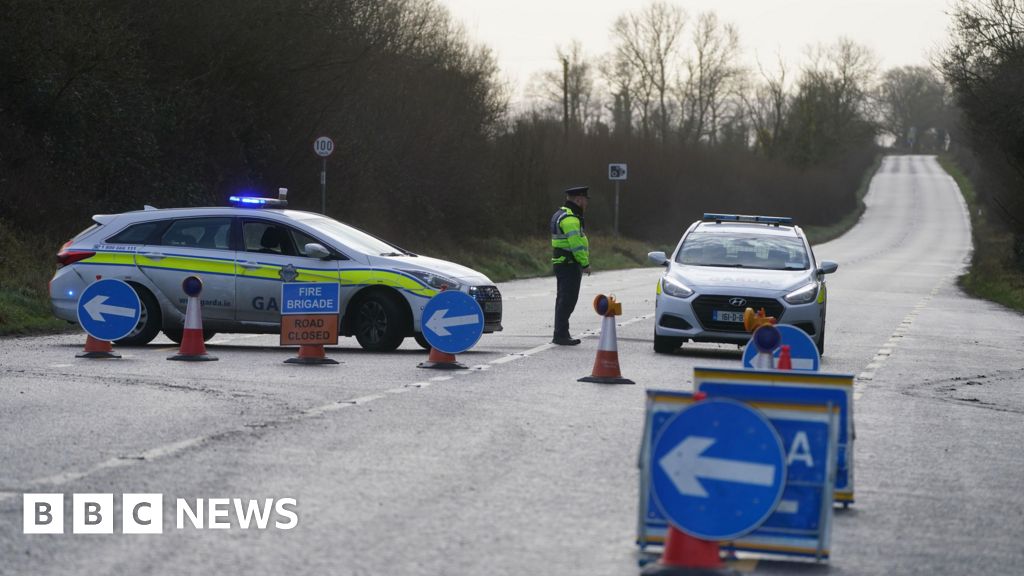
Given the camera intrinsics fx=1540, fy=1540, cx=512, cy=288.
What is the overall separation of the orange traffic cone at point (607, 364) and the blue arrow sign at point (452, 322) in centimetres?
140

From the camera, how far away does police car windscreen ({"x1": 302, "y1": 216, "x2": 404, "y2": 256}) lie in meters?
16.7

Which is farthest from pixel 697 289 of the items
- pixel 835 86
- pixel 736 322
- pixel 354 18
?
pixel 835 86

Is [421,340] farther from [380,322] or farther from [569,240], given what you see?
[569,240]

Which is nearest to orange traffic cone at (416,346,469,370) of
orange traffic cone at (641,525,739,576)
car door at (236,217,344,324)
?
car door at (236,217,344,324)

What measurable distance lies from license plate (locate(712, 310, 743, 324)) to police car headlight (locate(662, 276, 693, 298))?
1.25ft

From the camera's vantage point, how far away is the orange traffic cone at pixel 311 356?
14.8 metres

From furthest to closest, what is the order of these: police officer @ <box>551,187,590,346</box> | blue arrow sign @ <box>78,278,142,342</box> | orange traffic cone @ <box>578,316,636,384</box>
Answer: police officer @ <box>551,187,590,346</box>
blue arrow sign @ <box>78,278,142,342</box>
orange traffic cone @ <box>578,316,636,384</box>

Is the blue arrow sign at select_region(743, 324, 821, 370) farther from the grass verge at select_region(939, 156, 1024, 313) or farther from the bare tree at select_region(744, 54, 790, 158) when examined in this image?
the bare tree at select_region(744, 54, 790, 158)

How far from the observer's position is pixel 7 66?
2620 centimetres

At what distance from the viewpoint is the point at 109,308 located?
1568 centimetres

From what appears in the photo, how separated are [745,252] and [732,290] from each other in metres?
1.62

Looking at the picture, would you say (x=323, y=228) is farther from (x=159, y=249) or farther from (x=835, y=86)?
(x=835, y=86)

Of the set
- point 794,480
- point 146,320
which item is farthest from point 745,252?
Answer: point 794,480

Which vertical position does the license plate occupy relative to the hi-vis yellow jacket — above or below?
below
